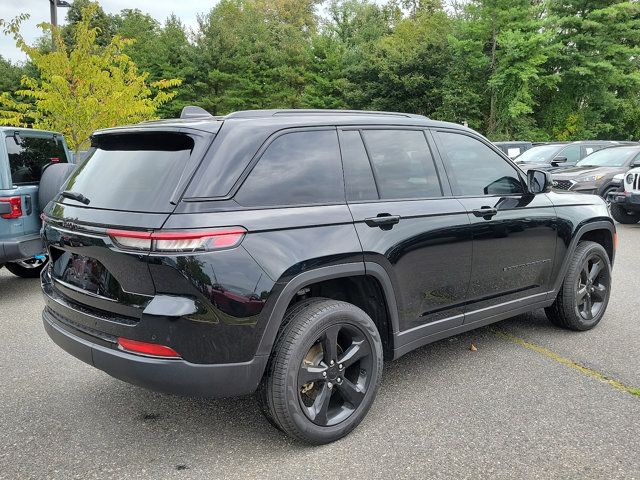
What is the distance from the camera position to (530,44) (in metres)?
29.0

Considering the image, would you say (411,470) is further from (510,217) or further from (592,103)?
(592,103)

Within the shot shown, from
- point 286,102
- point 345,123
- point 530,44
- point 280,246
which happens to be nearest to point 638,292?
point 345,123

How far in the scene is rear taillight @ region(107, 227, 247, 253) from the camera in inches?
96.3

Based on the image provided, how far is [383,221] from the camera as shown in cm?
306

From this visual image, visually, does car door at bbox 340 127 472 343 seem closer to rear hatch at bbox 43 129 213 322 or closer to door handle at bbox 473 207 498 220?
door handle at bbox 473 207 498 220

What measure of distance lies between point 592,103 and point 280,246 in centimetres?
3521

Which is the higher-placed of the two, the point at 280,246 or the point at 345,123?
the point at 345,123

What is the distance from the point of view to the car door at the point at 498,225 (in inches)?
143

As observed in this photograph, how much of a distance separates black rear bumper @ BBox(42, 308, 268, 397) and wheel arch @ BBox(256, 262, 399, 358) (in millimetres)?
134

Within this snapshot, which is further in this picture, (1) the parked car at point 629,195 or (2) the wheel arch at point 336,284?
(1) the parked car at point 629,195

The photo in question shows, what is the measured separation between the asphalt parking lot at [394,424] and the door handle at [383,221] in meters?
1.11

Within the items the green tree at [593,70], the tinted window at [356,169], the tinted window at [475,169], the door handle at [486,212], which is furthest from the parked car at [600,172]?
the green tree at [593,70]

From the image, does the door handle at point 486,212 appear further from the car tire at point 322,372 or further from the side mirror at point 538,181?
the car tire at point 322,372

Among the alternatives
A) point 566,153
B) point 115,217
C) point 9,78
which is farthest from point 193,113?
point 9,78
